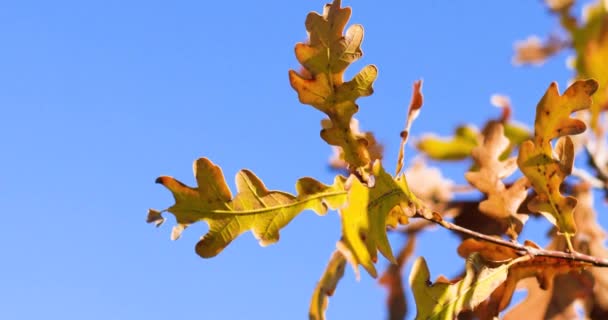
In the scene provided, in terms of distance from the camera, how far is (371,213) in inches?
51.2

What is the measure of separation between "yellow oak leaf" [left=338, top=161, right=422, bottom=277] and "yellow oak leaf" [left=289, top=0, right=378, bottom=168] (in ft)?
0.45

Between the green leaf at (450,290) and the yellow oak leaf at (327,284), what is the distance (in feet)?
0.59

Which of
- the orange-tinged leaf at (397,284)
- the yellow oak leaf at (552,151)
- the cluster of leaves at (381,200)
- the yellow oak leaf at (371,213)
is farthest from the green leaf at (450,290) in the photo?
the orange-tinged leaf at (397,284)

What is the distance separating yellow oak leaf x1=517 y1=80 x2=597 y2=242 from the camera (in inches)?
57.4

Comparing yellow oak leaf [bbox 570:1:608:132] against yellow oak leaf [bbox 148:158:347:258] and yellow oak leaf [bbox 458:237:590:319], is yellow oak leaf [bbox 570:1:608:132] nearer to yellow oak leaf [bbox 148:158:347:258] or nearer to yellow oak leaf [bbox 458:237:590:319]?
yellow oak leaf [bbox 458:237:590:319]

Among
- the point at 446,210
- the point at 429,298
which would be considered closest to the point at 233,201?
the point at 429,298

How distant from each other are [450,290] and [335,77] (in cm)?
39

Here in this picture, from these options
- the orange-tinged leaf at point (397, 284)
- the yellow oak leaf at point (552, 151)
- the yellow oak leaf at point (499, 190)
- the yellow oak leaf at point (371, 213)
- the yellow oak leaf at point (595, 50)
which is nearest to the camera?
the yellow oak leaf at point (371, 213)

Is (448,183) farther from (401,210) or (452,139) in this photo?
(401,210)

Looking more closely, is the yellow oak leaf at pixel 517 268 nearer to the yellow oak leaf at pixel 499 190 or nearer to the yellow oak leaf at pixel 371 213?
the yellow oak leaf at pixel 499 190

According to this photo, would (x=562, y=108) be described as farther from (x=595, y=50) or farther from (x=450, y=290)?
(x=595, y=50)

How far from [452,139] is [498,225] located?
145cm

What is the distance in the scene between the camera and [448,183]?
8.23 feet

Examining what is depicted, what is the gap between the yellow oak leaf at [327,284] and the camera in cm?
150
